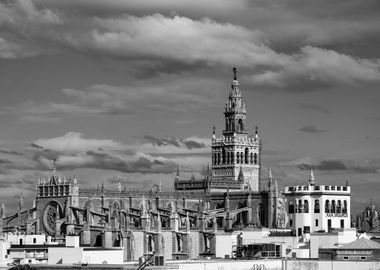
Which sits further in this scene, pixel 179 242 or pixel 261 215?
pixel 261 215

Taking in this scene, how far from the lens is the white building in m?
177

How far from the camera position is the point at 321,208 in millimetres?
177625

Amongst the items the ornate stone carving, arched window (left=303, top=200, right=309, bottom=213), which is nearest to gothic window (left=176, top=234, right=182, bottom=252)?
arched window (left=303, top=200, right=309, bottom=213)

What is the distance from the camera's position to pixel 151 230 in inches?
6353

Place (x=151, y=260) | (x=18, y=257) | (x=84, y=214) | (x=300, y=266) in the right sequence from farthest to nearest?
(x=84, y=214), (x=18, y=257), (x=300, y=266), (x=151, y=260)

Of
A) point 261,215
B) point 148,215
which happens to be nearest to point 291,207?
point 261,215

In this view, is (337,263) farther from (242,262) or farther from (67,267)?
(67,267)

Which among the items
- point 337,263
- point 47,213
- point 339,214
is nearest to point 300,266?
point 337,263

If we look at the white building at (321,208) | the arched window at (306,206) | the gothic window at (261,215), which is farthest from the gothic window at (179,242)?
the gothic window at (261,215)

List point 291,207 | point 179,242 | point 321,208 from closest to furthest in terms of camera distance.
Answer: point 179,242
point 321,208
point 291,207

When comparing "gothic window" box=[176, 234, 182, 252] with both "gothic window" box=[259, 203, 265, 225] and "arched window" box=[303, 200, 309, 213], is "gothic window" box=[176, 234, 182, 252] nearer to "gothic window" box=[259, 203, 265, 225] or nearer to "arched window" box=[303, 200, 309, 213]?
"arched window" box=[303, 200, 309, 213]

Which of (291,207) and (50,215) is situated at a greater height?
(291,207)

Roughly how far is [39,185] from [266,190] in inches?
1427

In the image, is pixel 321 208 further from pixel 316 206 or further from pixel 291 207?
pixel 291 207
